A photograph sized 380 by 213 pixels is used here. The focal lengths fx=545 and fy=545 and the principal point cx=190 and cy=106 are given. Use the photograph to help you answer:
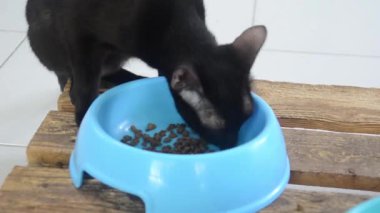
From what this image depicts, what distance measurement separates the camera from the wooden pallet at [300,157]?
912 mm

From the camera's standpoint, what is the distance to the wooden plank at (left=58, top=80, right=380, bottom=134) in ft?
3.74

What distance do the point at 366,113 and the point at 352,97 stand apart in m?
0.07

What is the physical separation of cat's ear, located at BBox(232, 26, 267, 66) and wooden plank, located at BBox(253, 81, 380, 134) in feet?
0.87

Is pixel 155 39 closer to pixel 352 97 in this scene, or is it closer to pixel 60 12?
pixel 60 12

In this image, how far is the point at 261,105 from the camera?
982 mm

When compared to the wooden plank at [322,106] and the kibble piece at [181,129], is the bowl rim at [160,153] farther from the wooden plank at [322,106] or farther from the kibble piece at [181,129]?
the wooden plank at [322,106]

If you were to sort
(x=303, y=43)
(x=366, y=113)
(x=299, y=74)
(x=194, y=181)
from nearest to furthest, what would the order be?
(x=194, y=181), (x=366, y=113), (x=299, y=74), (x=303, y=43)

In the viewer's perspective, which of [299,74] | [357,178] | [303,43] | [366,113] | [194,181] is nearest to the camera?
[194,181]

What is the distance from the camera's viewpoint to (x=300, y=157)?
103 centimetres

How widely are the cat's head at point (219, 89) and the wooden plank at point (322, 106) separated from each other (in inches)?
9.0

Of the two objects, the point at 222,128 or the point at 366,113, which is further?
the point at 366,113

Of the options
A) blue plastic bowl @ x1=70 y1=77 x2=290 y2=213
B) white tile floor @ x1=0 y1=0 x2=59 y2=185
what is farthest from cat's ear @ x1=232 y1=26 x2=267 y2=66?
white tile floor @ x1=0 y1=0 x2=59 y2=185

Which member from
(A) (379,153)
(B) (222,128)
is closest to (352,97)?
(A) (379,153)

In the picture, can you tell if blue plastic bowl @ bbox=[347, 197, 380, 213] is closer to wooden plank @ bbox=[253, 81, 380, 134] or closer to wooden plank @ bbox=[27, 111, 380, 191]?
wooden plank @ bbox=[27, 111, 380, 191]
